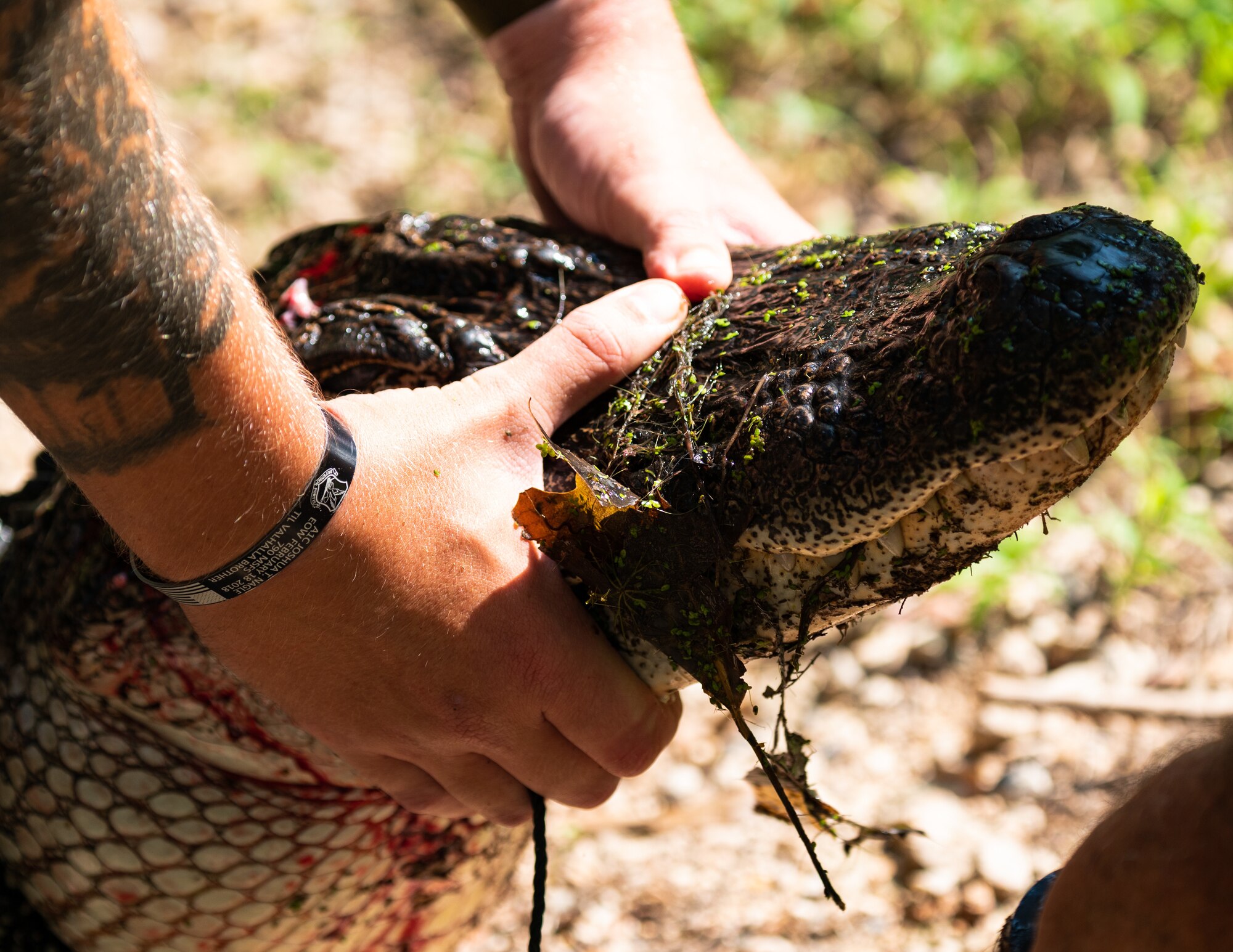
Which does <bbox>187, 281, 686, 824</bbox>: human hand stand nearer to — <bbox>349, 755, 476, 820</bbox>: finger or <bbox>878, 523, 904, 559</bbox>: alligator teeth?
<bbox>349, 755, 476, 820</bbox>: finger

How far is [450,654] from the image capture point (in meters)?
1.31

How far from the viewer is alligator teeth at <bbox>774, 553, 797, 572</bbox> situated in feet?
4.03

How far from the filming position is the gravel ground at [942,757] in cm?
224

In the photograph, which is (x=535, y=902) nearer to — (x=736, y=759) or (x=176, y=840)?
(x=176, y=840)

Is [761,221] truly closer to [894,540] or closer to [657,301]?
[657,301]

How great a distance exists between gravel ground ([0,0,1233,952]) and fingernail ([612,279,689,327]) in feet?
3.40

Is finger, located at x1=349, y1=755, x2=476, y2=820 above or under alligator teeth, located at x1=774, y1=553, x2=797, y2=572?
under

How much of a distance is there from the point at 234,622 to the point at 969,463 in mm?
833

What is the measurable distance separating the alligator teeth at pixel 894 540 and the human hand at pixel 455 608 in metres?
0.39

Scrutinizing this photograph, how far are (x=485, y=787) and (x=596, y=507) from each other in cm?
Result: 48

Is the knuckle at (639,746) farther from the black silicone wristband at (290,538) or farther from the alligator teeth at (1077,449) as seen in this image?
the alligator teeth at (1077,449)

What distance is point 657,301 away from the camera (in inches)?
56.4

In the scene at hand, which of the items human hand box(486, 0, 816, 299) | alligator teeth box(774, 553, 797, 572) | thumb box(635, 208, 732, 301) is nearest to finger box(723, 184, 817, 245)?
human hand box(486, 0, 816, 299)

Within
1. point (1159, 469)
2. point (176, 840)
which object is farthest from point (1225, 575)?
point (176, 840)
